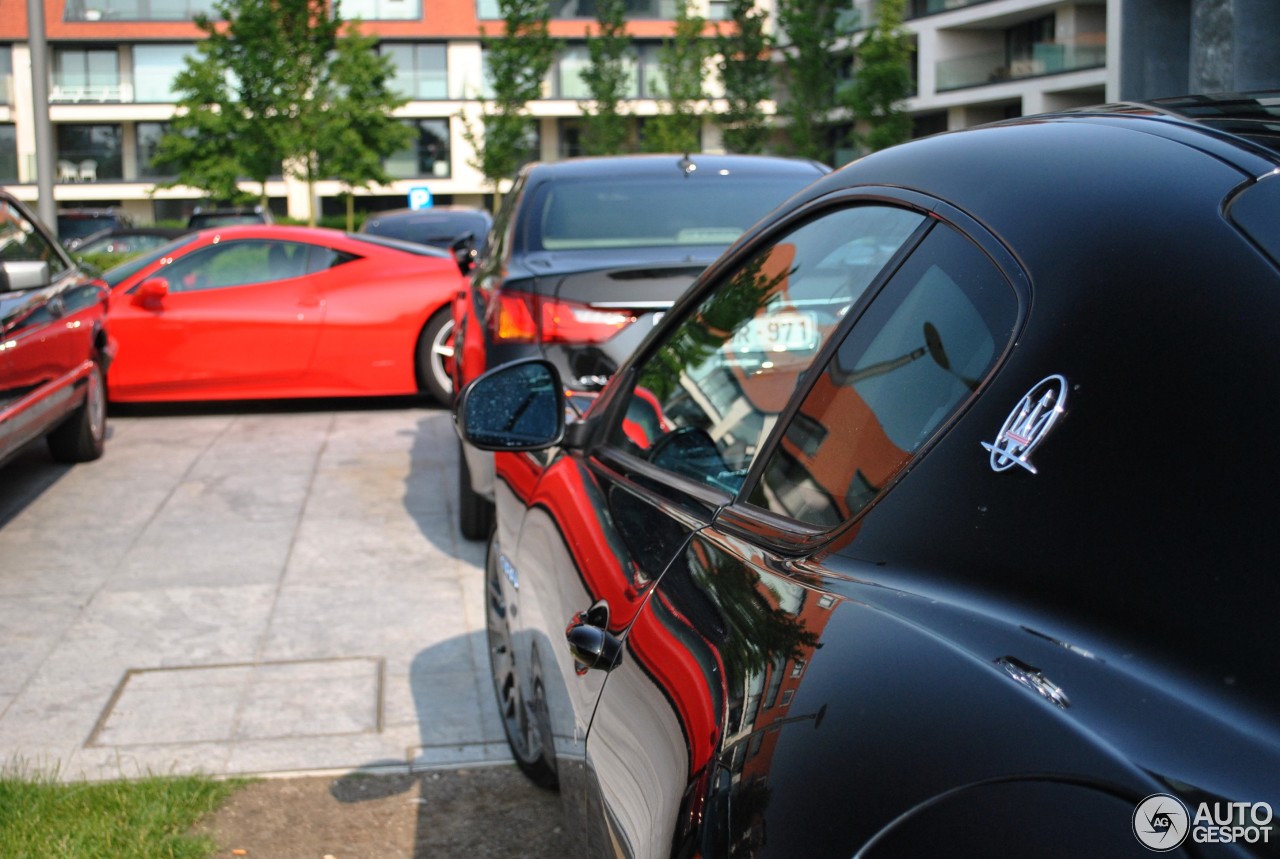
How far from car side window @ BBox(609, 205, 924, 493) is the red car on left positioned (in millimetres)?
8075

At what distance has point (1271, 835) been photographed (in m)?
1.04

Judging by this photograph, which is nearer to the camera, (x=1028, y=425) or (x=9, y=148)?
(x=1028, y=425)

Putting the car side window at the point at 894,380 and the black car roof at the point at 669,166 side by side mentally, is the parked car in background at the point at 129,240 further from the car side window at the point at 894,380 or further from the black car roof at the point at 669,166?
the car side window at the point at 894,380

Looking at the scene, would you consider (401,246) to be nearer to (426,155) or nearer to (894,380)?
(894,380)

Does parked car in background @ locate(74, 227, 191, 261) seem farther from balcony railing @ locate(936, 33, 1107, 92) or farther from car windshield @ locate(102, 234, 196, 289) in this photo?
balcony railing @ locate(936, 33, 1107, 92)

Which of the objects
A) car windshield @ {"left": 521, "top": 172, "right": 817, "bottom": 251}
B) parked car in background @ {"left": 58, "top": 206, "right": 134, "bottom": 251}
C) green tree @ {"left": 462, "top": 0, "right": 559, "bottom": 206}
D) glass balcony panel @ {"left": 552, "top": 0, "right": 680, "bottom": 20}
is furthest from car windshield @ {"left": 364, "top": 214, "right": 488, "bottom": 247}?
glass balcony panel @ {"left": 552, "top": 0, "right": 680, "bottom": 20}

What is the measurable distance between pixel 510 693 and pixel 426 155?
5800cm

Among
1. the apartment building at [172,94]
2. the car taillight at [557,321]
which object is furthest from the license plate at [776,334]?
the apartment building at [172,94]

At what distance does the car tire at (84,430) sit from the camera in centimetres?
874

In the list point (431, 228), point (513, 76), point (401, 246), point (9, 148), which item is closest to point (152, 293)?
point (401, 246)

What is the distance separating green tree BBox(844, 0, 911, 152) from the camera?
41.7 metres

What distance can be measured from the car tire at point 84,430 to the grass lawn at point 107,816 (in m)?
5.06

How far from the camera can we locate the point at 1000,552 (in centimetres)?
138

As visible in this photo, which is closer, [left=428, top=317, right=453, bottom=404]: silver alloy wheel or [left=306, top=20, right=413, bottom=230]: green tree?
[left=428, top=317, right=453, bottom=404]: silver alloy wheel
